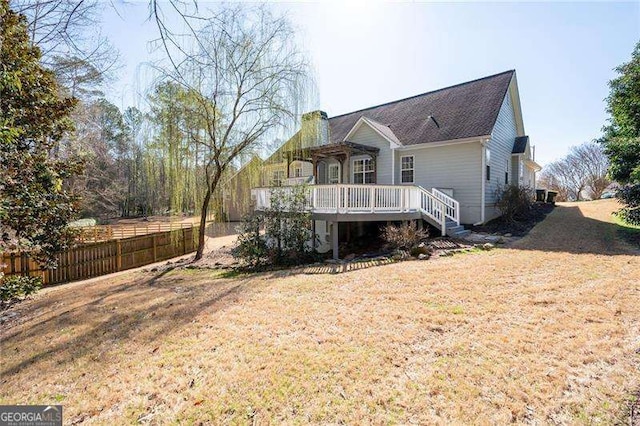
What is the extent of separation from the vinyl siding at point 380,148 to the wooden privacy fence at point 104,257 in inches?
349

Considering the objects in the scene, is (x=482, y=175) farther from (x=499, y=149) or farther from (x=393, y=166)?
(x=393, y=166)

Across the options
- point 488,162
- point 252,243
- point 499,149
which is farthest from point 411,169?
point 252,243

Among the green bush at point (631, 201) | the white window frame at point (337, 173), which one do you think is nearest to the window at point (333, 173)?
the white window frame at point (337, 173)

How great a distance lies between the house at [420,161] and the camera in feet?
31.8

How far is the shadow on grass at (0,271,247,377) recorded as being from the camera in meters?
4.05

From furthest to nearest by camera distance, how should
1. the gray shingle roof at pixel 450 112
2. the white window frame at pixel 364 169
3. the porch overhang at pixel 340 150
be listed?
the white window frame at pixel 364 169 → the gray shingle roof at pixel 450 112 → the porch overhang at pixel 340 150

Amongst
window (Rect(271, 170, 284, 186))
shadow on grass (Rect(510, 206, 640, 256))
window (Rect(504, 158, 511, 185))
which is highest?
window (Rect(504, 158, 511, 185))

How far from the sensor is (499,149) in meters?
14.1

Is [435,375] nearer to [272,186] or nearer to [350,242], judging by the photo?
[272,186]

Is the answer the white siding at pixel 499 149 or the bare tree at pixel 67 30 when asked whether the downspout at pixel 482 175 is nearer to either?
the white siding at pixel 499 149

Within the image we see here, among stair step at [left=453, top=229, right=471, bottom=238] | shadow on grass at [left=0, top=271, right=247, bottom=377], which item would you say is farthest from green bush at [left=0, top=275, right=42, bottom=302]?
stair step at [left=453, top=229, right=471, bottom=238]

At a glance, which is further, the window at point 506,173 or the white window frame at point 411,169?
the window at point 506,173

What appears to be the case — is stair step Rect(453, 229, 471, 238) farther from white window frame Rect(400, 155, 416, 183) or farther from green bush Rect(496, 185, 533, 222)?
white window frame Rect(400, 155, 416, 183)

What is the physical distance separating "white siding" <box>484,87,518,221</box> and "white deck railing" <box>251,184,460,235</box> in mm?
3796
